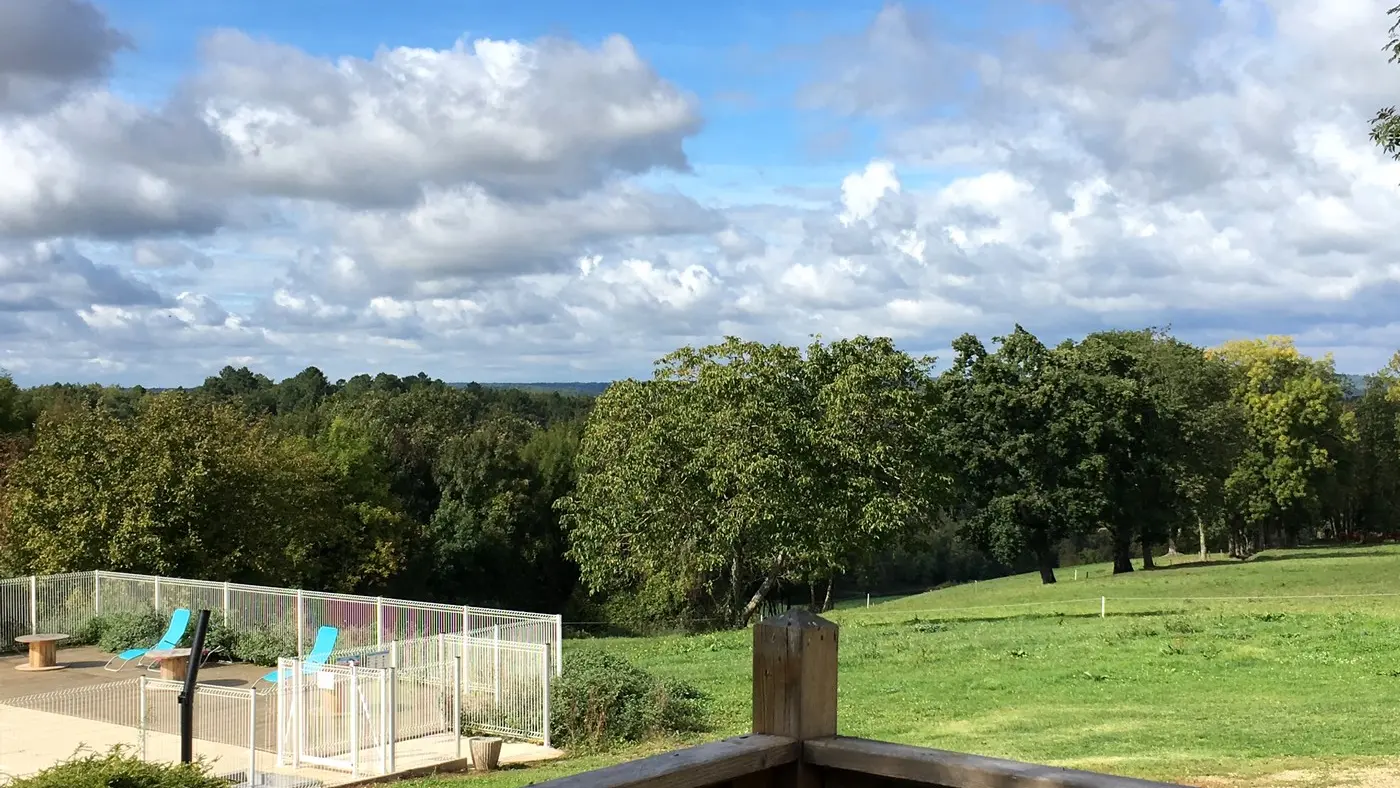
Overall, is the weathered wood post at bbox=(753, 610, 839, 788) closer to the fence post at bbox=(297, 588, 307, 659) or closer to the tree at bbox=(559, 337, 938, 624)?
the fence post at bbox=(297, 588, 307, 659)

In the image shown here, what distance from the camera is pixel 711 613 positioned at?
41312mm

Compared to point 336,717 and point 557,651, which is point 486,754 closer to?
point 336,717

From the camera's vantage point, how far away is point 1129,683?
16.3m

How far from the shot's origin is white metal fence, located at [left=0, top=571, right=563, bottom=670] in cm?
1680

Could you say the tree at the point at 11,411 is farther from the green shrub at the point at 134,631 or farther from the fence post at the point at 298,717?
the fence post at the point at 298,717

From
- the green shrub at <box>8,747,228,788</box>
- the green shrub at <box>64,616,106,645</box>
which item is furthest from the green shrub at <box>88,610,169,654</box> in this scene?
the green shrub at <box>8,747,228,788</box>

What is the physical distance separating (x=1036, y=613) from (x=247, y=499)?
2161 centimetres

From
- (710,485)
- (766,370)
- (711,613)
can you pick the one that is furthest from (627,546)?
(711,613)

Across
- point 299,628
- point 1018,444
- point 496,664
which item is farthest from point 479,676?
point 1018,444

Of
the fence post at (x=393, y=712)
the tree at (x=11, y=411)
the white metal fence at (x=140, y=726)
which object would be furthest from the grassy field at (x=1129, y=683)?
the tree at (x=11, y=411)

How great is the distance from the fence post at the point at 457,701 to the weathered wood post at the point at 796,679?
1295 cm

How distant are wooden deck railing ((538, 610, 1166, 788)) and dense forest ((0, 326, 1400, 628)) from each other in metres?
25.6

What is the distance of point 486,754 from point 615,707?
A: 2039 mm

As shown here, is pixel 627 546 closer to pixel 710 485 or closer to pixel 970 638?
pixel 710 485
